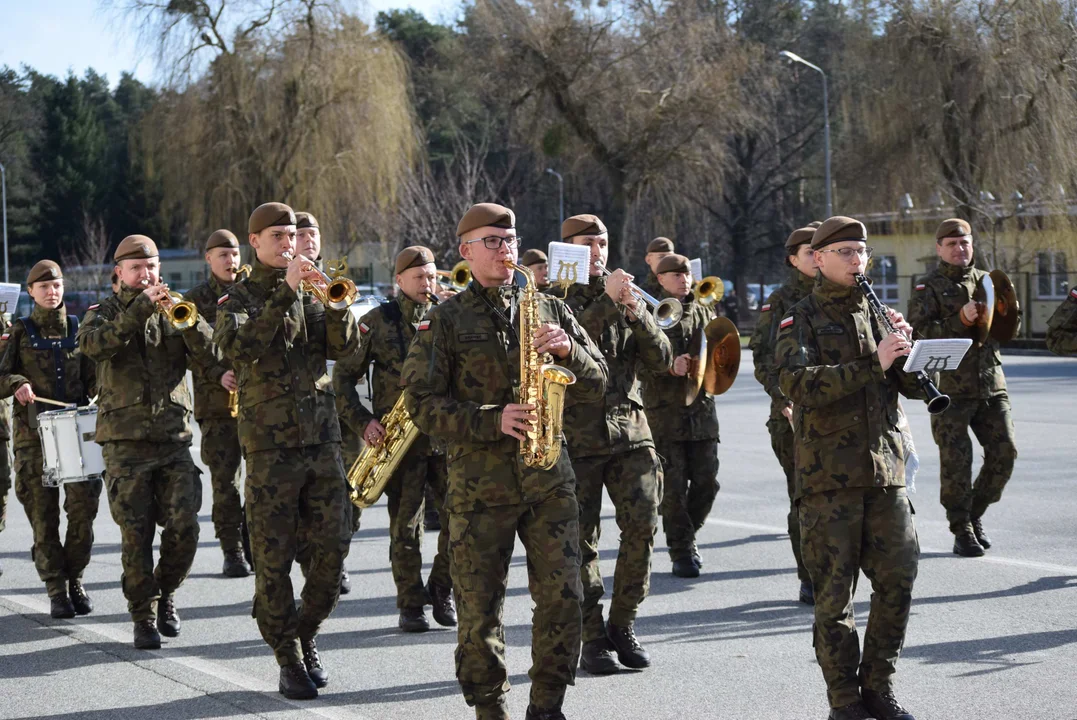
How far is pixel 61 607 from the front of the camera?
27.5 feet

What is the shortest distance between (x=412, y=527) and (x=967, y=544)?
3.98 meters

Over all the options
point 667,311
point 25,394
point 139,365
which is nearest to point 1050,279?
point 667,311

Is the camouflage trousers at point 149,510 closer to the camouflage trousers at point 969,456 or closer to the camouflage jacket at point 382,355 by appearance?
the camouflage jacket at point 382,355

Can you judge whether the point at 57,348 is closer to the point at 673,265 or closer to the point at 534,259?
the point at 534,259

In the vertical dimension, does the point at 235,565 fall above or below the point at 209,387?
below

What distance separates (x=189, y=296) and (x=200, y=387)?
2.23ft

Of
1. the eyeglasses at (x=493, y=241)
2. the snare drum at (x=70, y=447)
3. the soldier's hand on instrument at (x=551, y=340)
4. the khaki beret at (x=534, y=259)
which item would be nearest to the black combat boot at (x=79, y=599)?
the snare drum at (x=70, y=447)

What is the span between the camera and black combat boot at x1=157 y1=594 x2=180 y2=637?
307 inches

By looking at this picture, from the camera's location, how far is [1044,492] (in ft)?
38.2

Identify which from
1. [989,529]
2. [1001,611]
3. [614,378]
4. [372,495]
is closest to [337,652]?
[372,495]

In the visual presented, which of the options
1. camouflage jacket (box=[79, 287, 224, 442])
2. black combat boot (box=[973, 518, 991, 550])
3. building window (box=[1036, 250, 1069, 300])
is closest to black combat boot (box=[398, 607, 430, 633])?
camouflage jacket (box=[79, 287, 224, 442])

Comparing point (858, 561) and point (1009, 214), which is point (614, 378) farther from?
point (1009, 214)

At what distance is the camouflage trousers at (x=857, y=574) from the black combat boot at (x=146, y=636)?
3817 millimetres

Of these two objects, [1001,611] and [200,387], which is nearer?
[1001,611]
